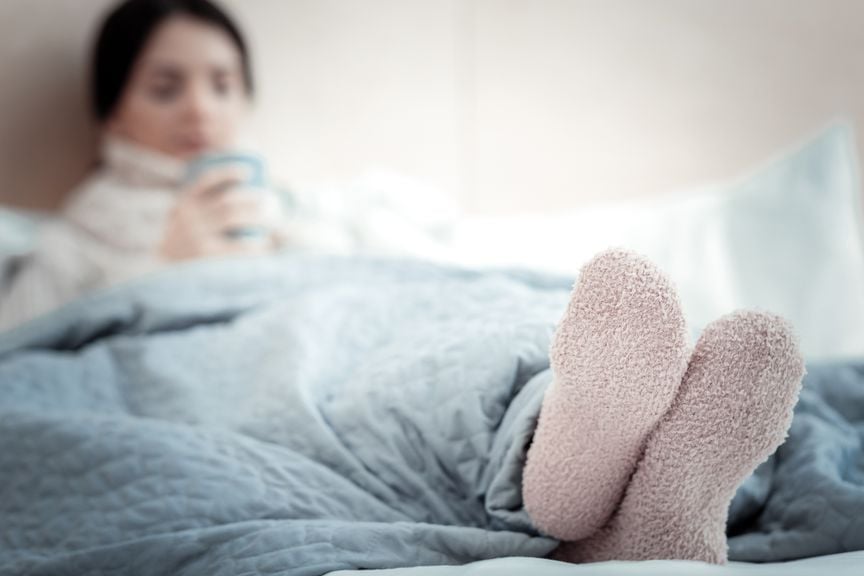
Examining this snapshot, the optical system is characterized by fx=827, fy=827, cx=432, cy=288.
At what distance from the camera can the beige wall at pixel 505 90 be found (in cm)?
137

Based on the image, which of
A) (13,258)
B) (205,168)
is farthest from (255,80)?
(13,258)

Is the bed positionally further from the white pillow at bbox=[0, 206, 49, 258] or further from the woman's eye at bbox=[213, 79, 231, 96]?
the woman's eye at bbox=[213, 79, 231, 96]

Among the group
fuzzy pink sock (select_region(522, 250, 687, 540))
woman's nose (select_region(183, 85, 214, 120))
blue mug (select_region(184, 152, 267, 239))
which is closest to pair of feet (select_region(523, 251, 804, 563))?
fuzzy pink sock (select_region(522, 250, 687, 540))

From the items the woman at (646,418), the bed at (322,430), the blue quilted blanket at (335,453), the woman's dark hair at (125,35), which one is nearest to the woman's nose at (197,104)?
the woman's dark hair at (125,35)

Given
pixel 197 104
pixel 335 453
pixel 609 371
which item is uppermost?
pixel 197 104

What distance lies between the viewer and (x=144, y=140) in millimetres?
1401

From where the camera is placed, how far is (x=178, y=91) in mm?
1400

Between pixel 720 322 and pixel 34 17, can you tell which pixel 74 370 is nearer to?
pixel 720 322

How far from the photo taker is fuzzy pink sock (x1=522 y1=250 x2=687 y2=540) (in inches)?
18.0

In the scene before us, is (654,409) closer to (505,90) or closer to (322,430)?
(322,430)

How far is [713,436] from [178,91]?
1.18 meters

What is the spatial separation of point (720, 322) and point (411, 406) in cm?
24

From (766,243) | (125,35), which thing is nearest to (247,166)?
(125,35)

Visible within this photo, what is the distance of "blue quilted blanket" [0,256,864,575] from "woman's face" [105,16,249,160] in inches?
26.0
